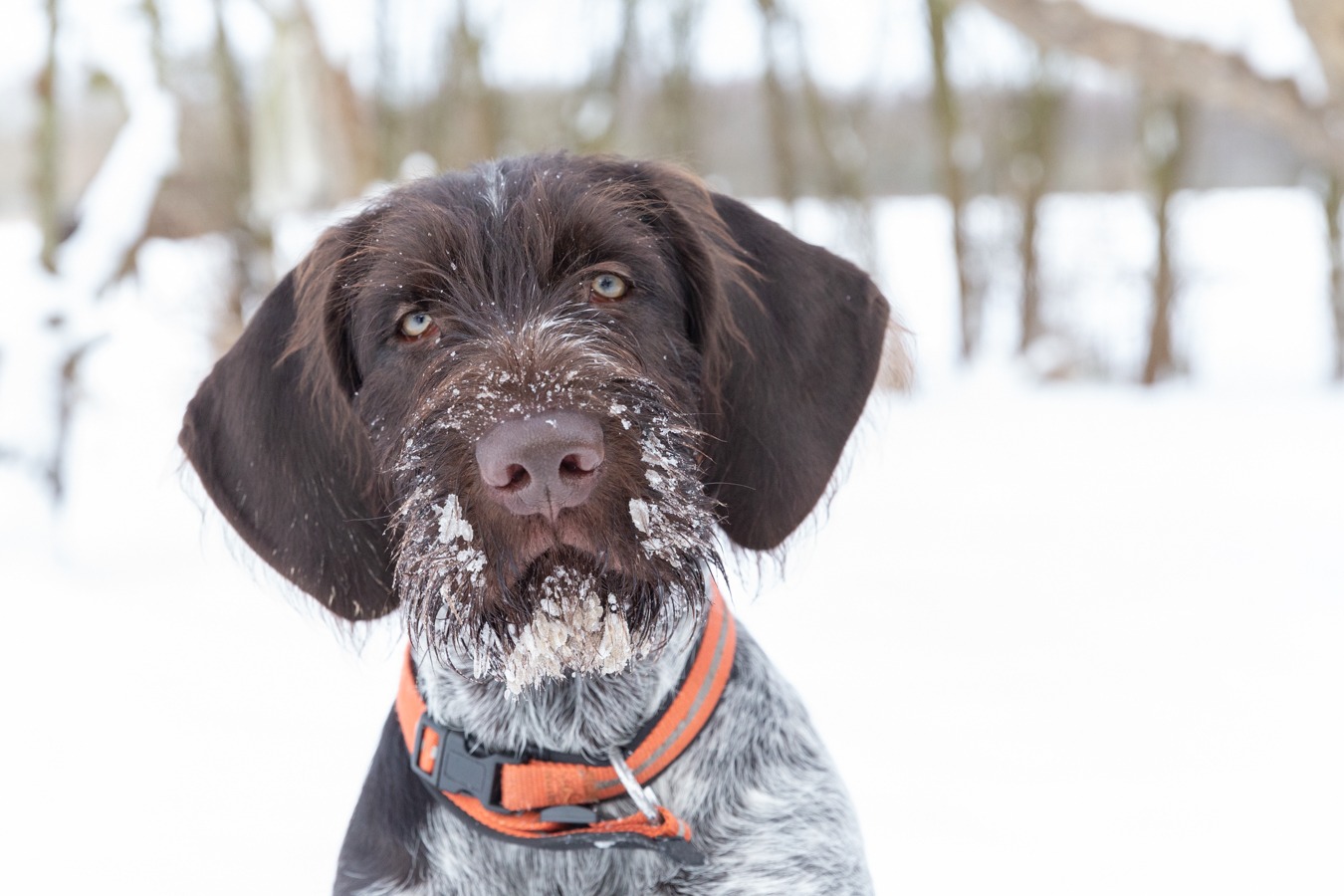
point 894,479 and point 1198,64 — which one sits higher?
point 1198,64

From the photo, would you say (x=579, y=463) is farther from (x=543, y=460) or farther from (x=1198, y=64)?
(x=1198, y=64)

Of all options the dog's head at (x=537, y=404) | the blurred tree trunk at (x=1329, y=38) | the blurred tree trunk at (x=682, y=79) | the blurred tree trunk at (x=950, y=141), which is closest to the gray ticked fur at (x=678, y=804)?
the dog's head at (x=537, y=404)

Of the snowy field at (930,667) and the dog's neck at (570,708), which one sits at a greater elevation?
the dog's neck at (570,708)

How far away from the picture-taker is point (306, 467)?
79.4 inches

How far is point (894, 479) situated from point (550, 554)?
6.06 metres

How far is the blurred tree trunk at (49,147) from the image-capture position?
5398mm

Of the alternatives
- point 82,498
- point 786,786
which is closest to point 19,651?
point 82,498

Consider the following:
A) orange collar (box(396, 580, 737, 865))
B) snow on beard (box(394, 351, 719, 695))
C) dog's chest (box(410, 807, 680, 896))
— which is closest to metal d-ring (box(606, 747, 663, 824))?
orange collar (box(396, 580, 737, 865))

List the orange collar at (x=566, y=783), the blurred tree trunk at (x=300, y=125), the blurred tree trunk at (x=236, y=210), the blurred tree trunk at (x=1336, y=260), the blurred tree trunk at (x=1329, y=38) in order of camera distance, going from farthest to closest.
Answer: the blurred tree trunk at (x=1336, y=260) → the blurred tree trunk at (x=236, y=210) → the blurred tree trunk at (x=300, y=125) → the blurred tree trunk at (x=1329, y=38) → the orange collar at (x=566, y=783)

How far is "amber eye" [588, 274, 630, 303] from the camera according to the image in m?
1.88

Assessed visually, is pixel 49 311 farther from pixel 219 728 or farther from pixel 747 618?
pixel 747 618

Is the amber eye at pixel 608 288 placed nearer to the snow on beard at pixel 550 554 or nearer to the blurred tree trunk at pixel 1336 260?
the snow on beard at pixel 550 554

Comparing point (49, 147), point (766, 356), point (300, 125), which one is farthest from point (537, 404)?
point (300, 125)

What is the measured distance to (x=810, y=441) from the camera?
2039mm
